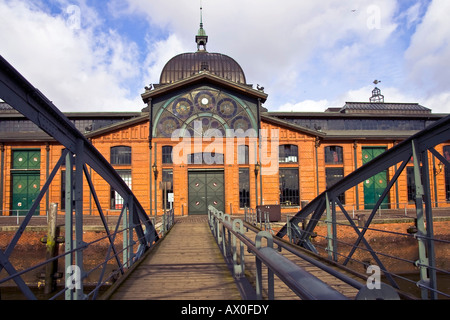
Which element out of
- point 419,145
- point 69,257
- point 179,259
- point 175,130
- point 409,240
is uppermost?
point 175,130

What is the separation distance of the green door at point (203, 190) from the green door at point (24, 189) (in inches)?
472

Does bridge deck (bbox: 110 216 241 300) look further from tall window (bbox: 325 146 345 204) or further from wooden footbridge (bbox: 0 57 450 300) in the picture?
tall window (bbox: 325 146 345 204)

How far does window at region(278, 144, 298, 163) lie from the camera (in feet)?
85.6

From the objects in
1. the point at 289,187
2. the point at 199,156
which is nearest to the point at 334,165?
the point at 289,187

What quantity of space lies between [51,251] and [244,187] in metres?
13.8

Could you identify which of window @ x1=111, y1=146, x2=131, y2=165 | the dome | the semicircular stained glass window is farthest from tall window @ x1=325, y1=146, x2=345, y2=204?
window @ x1=111, y1=146, x2=131, y2=165

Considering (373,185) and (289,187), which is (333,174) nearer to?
(373,185)

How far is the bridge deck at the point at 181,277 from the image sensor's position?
565 centimetres

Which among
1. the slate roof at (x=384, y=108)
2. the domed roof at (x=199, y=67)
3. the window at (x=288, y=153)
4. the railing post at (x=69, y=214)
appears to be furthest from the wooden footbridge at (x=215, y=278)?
the slate roof at (x=384, y=108)

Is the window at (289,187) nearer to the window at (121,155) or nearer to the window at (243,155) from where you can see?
the window at (243,155)
